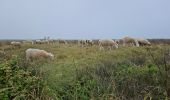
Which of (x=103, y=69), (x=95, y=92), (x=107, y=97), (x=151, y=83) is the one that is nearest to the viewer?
(x=107, y=97)

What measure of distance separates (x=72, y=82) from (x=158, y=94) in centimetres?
301

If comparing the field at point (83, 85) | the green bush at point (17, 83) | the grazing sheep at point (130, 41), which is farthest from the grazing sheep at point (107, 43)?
the green bush at point (17, 83)

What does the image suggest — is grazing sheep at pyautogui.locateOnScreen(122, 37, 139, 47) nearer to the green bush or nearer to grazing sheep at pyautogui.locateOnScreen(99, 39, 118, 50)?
grazing sheep at pyautogui.locateOnScreen(99, 39, 118, 50)

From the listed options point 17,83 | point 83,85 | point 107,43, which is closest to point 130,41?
point 107,43

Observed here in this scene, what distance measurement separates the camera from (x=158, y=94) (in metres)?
7.00

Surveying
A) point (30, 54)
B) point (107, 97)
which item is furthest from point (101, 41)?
point (107, 97)

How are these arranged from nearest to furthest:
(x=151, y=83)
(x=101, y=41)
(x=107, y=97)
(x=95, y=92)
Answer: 1. (x=107, y=97)
2. (x=95, y=92)
3. (x=151, y=83)
4. (x=101, y=41)

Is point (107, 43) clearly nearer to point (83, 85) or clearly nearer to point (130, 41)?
point (130, 41)

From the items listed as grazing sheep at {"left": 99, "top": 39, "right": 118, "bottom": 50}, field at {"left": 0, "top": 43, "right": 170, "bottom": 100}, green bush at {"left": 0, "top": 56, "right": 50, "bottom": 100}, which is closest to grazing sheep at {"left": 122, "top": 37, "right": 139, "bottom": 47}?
grazing sheep at {"left": 99, "top": 39, "right": 118, "bottom": 50}

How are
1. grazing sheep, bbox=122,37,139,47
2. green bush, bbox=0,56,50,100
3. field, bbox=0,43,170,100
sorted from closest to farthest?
field, bbox=0,43,170,100, green bush, bbox=0,56,50,100, grazing sheep, bbox=122,37,139,47

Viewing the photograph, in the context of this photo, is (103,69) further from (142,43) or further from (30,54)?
(142,43)

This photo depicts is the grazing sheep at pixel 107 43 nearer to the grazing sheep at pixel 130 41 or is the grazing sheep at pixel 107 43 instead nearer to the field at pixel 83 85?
the grazing sheep at pixel 130 41

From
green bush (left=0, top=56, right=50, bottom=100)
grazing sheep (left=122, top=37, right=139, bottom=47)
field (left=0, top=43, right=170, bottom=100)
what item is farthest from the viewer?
grazing sheep (left=122, top=37, right=139, bottom=47)

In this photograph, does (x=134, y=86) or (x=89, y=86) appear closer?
(x=134, y=86)
